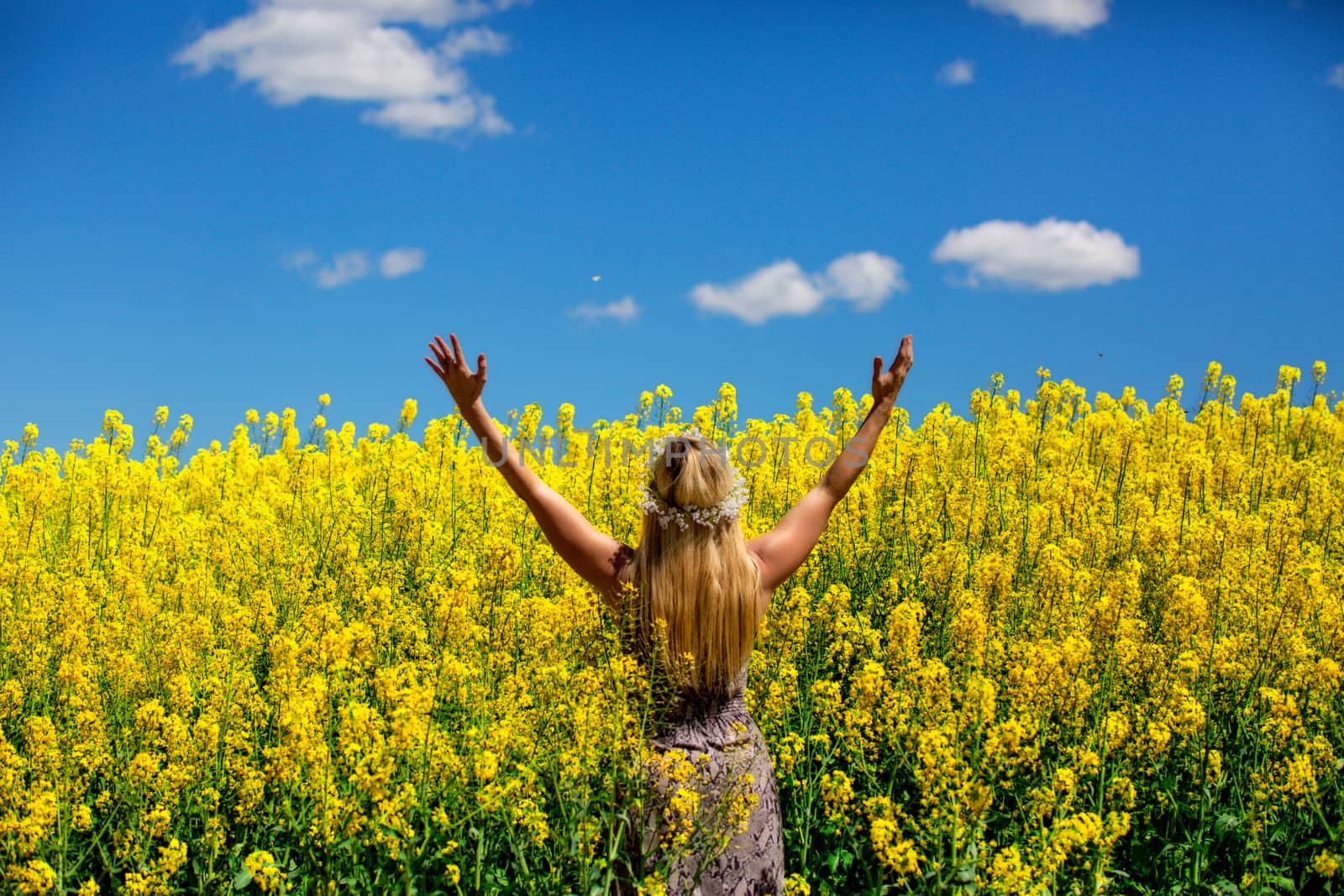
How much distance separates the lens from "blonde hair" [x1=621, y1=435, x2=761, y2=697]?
4.02 metres

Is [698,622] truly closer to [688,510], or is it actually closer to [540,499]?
[688,510]

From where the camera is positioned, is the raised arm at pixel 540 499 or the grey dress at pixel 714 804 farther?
the raised arm at pixel 540 499

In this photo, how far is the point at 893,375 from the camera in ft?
15.9

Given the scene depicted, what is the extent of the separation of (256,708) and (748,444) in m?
4.67

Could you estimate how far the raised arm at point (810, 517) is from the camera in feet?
14.2

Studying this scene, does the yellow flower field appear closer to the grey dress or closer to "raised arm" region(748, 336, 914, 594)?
the grey dress

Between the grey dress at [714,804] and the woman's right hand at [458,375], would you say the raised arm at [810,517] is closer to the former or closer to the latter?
the grey dress at [714,804]

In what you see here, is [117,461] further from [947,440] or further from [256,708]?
[947,440]

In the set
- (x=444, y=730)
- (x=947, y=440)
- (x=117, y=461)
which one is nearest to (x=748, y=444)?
(x=947, y=440)

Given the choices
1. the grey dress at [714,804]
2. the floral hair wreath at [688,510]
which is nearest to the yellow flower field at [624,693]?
the grey dress at [714,804]

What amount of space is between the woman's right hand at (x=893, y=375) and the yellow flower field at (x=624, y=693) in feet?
3.85

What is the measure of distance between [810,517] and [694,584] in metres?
0.62

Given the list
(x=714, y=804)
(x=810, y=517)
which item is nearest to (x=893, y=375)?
(x=810, y=517)

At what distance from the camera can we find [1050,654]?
4992 mm
